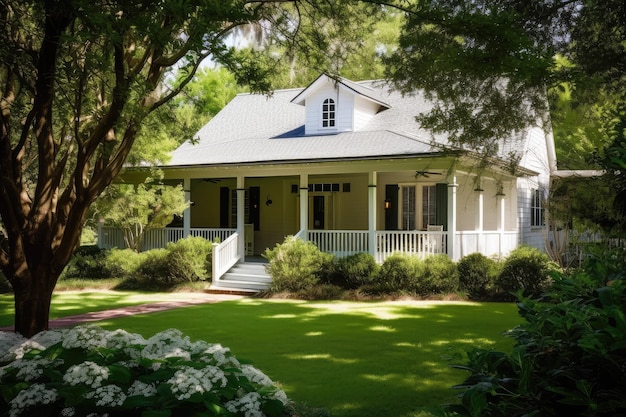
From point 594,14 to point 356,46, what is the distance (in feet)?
13.7

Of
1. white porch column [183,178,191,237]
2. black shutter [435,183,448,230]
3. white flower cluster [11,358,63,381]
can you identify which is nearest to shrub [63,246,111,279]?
white porch column [183,178,191,237]

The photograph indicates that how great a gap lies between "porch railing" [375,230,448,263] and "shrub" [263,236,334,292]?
166 centimetres

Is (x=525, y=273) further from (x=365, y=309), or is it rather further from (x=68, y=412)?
(x=68, y=412)

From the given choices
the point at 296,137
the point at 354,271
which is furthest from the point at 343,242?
the point at 296,137

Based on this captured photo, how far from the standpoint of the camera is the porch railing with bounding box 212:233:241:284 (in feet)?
60.8

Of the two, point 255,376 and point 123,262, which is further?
point 123,262

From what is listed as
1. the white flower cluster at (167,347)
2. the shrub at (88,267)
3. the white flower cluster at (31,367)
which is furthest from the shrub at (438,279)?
the white flower cluster at (31,367)

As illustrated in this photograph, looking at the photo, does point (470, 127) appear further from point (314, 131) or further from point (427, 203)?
point (314, 131)

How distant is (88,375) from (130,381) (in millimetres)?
303

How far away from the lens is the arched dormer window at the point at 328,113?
2111cm

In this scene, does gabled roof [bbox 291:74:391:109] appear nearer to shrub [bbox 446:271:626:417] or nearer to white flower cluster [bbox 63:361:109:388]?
white flower cluster [bbox 63:361:109:388]

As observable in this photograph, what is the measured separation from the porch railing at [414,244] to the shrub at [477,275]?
3.67ft

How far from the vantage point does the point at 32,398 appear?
3.94 metres

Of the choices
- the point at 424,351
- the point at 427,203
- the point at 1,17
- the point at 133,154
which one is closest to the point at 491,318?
the point at 424,351
